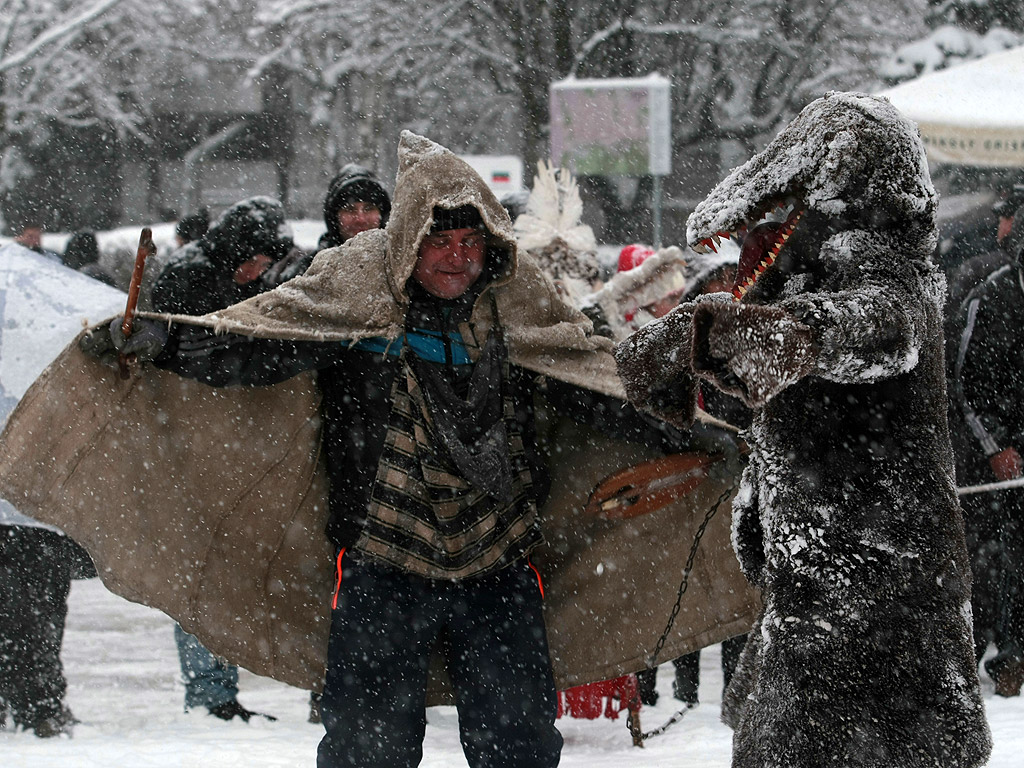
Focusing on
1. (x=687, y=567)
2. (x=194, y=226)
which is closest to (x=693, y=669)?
(x=687, y=567)

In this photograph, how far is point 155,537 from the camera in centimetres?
360

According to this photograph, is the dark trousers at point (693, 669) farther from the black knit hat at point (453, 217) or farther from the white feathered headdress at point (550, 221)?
the black knit hat at point (453, 217)

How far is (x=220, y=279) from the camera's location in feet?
18.1

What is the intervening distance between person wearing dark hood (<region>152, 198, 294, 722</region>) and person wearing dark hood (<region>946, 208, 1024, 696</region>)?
128 inches

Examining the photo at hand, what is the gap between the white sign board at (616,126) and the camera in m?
10.9

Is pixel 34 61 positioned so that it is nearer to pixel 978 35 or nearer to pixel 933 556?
pixel 978 35

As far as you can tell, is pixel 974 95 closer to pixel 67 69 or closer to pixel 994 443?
pixel 994 443

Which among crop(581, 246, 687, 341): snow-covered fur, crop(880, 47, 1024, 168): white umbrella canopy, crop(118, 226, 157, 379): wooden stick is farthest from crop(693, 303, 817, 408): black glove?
crop(880, 47, 1024, 168): white umbrella canopy

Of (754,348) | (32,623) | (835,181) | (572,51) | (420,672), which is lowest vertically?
(32,623)

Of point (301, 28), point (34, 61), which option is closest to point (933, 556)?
point (301, 28)

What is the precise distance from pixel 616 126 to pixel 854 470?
8.93 metres

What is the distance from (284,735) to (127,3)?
1822cm

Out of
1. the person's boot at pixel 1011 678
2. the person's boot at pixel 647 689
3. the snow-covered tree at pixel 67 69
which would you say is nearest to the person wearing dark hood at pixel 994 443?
the person's boot at pixel 1011 678

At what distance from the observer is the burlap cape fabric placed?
11.1 feet
